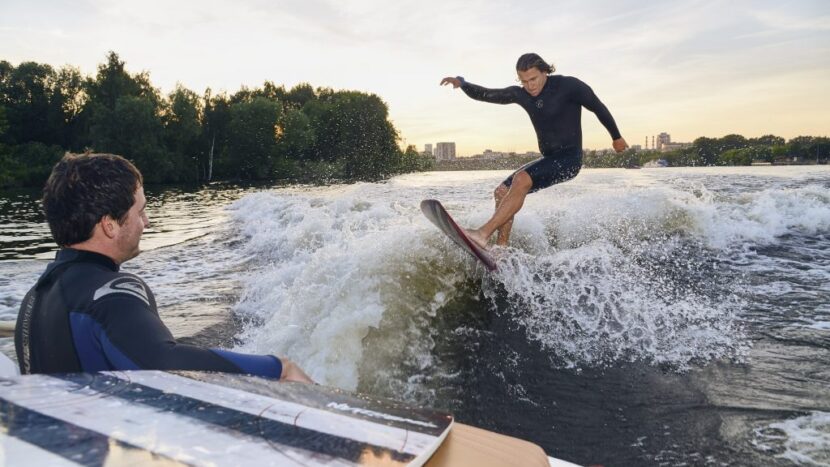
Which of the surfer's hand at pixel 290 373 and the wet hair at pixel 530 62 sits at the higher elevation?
the wet hair at pixel 530 62

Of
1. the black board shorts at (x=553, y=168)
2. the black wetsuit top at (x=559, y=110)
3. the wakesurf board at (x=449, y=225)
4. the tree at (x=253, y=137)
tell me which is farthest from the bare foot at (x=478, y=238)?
the tree at (x=253, y=137)

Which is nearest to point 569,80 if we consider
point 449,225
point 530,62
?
point 530,62

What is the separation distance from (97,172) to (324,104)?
82.7 meters

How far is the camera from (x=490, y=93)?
673 centimetres

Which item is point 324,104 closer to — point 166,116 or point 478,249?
point 166,116

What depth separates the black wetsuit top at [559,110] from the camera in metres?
6.28

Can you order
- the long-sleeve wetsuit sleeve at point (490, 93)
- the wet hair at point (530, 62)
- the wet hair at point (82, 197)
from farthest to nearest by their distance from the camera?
the long-sleeve wetsuit sleeve at point (490, 93) < the wet hair at point (530, 62) < the wet hair at point (82, 197)

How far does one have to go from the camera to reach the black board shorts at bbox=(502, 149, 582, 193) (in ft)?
20.7

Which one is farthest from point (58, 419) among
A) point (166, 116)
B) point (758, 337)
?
point (166, 116)

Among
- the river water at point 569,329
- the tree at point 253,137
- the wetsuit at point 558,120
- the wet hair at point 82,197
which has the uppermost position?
the tree at point 253,137

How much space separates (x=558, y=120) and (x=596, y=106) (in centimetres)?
54

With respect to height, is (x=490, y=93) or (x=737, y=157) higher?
(x=737, y=157)

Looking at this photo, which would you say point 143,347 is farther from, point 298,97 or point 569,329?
point 298,97

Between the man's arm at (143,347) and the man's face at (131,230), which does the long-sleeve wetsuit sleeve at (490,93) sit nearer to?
the man's face at (131,230)
